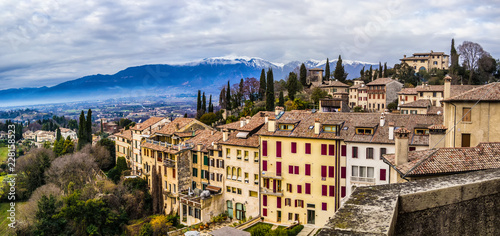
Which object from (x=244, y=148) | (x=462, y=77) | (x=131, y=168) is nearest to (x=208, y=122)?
(x=131, y=168)

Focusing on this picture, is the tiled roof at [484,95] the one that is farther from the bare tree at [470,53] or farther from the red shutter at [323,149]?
the bare tree at [470,53]

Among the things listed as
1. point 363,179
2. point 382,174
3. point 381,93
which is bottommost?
point 363,179

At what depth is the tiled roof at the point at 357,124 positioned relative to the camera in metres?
36.4

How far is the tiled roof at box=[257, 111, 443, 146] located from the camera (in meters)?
36.4

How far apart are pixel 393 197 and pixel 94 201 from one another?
4571 cm

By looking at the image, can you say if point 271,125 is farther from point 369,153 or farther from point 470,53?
point 470,53

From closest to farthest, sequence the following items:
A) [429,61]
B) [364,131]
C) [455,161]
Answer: [455,161] < [364,131] < [429,61]

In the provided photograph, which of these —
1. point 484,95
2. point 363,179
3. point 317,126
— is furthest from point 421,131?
point 484,95

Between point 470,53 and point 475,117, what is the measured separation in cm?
8287

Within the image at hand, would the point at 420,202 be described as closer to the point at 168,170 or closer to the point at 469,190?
the point at 469,190

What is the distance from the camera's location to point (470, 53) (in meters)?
92.7

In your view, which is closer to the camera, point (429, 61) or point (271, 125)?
point (271, 125)

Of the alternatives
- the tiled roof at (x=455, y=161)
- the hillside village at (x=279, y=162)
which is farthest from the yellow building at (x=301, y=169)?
the tiled roof at (x=455, y=161)

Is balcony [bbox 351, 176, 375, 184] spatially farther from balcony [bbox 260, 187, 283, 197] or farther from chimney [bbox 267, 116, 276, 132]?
chimney [bbox 267, 116, 276, 132]
